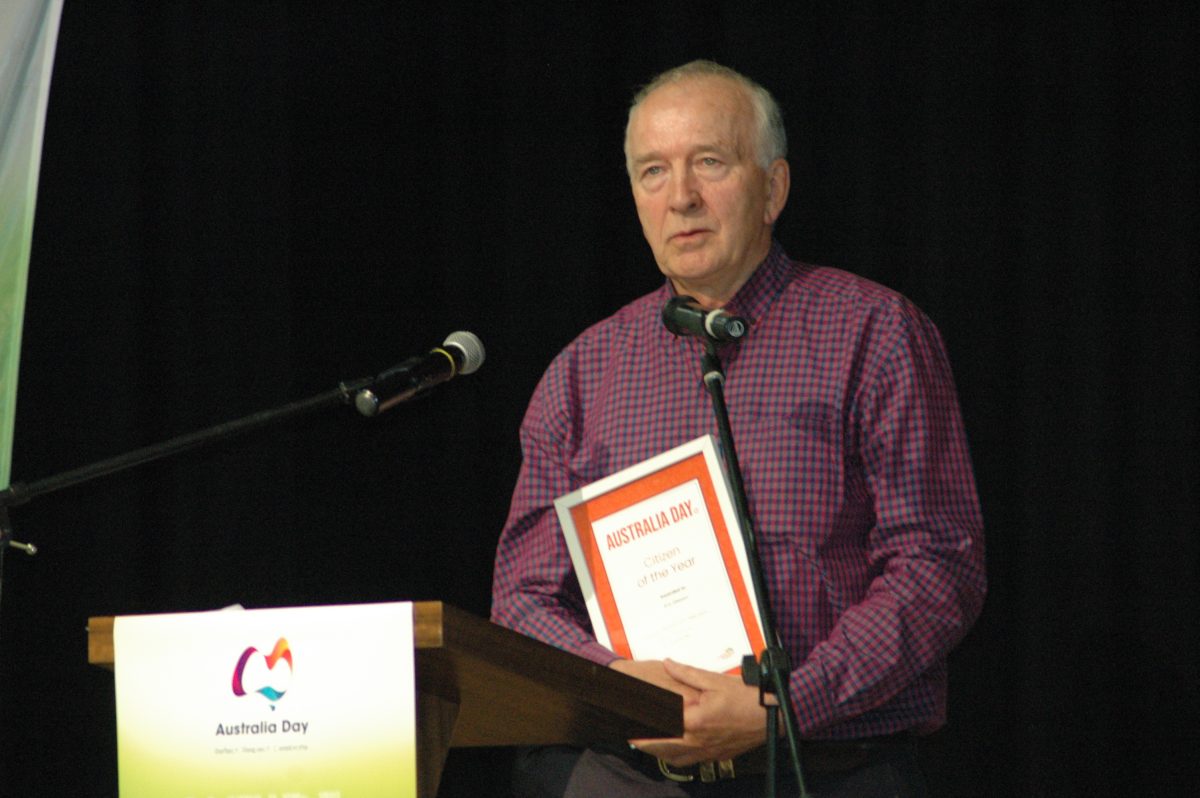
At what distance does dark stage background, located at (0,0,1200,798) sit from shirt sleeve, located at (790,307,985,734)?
0.80m

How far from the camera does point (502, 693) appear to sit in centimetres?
156

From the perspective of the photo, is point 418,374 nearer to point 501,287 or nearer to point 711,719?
point 711,719

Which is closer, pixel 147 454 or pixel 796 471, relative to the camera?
pixel 147 454

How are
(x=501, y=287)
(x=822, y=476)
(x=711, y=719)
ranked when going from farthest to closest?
(x=501, y=287) → (x=822, y=476) → (x=711, y=719)

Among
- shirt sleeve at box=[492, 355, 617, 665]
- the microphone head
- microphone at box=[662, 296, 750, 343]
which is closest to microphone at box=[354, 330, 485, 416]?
the microphone head

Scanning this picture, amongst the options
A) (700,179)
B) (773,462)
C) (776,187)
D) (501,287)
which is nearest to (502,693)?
(773,462)

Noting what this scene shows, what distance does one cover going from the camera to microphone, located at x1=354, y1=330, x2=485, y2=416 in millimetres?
1753

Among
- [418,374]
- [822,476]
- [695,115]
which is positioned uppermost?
[695,115]

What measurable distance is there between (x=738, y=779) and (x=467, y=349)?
75 cm

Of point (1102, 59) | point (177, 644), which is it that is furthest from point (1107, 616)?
point (177, 644)

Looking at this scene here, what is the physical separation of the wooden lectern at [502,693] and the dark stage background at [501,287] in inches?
56.3

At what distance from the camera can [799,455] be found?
221 cm

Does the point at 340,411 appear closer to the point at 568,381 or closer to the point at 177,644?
the point at 568,381

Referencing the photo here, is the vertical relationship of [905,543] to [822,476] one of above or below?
below
